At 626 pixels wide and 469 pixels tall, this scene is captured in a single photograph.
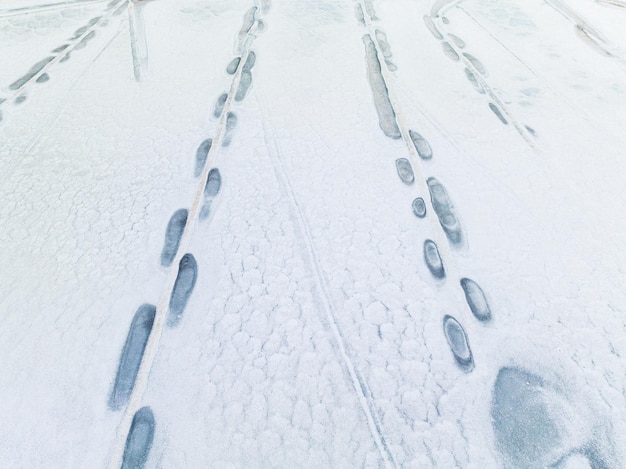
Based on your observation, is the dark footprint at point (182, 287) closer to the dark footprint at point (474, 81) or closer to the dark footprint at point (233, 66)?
the dark footprint at point (233, 66)

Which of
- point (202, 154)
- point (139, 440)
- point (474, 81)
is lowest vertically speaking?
point (139, 440)

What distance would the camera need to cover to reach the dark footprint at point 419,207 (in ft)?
4.35

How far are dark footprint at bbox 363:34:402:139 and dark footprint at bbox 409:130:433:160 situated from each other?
0.06m

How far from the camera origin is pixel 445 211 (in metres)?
A: 1.34

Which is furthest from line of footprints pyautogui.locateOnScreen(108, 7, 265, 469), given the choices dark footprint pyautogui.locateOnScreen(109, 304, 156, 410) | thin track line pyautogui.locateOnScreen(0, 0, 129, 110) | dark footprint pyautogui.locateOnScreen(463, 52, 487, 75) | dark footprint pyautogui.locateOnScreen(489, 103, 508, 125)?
dark footprint pyautogui.locateOnScreen(463, 52, 487, 75)

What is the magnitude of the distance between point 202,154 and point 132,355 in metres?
0.79

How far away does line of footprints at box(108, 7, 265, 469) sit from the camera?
891 millimetres

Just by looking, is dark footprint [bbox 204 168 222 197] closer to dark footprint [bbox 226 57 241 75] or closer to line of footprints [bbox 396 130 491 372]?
line of footprints [bbox 396 130 491 372]

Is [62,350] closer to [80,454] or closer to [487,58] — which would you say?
[80,454]

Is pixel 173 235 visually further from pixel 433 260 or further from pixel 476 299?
pixel 476 299

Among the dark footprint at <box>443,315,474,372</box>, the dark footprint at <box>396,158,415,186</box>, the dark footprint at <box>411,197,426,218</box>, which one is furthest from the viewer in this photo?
the dark footprint at <box>396,158,415,186</box>

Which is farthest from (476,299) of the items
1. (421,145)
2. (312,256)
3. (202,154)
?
(202,154)

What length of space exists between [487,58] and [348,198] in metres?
1.25

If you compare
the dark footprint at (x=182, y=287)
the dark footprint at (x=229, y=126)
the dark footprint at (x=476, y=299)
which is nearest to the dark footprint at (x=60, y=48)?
the dark footprint at (x=229, y=126)
